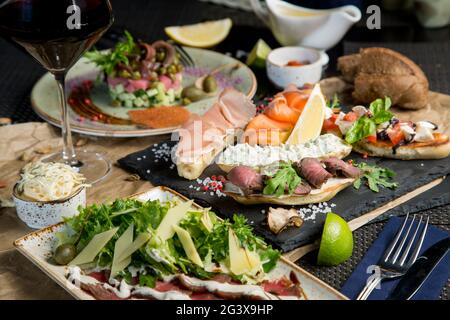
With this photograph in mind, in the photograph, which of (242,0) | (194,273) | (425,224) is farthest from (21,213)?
(242,0)

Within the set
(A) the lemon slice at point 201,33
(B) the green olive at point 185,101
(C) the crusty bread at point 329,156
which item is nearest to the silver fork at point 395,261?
(C) the crusty bread at point 329,156

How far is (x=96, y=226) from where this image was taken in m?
1.92

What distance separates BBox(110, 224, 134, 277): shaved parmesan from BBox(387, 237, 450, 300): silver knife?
28.0 inches

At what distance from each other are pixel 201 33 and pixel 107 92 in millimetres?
814

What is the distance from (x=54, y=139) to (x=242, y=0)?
2.04 meters

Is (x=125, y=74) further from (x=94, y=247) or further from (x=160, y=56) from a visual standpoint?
(x=94, y=247)

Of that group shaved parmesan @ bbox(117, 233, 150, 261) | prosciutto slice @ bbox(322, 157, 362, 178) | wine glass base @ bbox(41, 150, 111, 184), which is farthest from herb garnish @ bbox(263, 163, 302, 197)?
wine glass base @ bbox(41, 150, 111, 184)

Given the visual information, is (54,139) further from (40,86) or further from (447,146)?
(447,146)

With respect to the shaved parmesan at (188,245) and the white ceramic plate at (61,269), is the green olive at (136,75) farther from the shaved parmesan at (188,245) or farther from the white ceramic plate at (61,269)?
the shaved parmesan at (188,245)

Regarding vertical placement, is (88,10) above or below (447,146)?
above

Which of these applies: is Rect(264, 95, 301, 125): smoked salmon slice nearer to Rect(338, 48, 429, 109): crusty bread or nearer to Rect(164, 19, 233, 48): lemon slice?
Rect(338, 48, 429, 109): crusty bread

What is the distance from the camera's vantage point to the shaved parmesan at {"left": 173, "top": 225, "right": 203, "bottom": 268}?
1.82m

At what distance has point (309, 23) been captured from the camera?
135 inches
